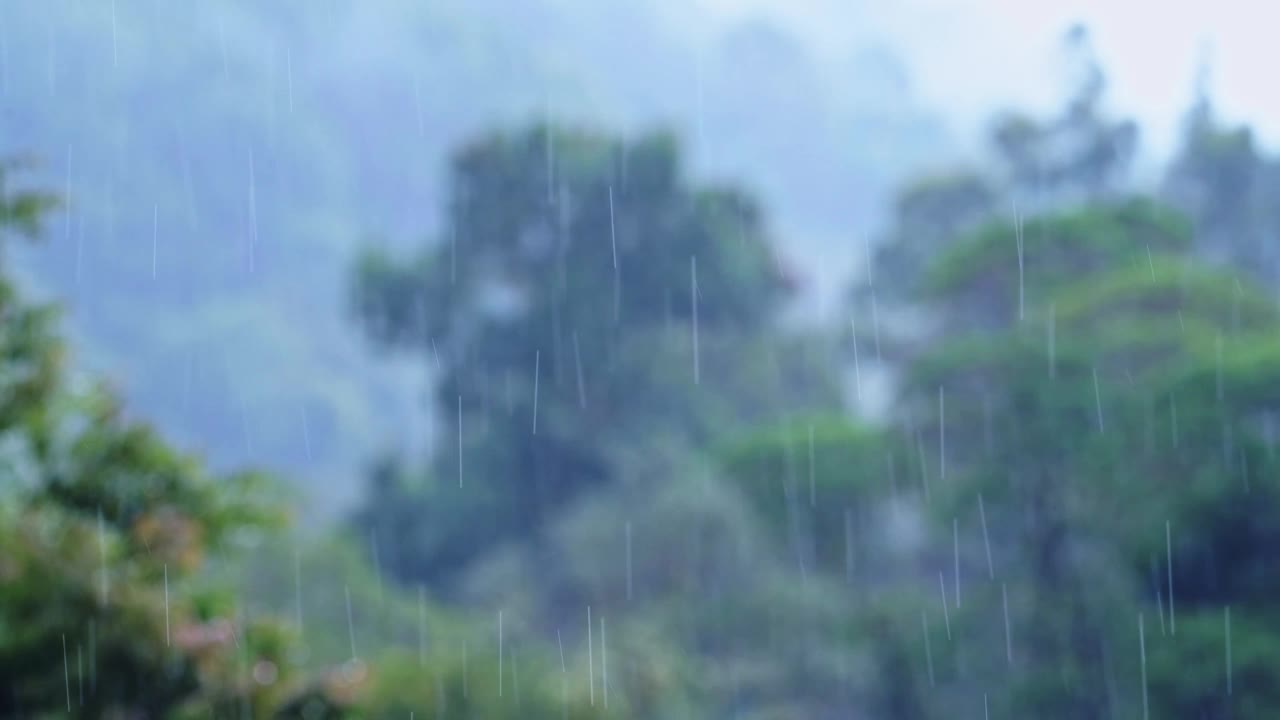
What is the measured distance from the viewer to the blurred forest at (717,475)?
599 centimetres

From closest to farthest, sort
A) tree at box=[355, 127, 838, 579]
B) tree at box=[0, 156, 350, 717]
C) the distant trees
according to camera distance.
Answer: tree at box=[0, 156, 350, 717] → the distant trees → tree at box=[355, 127, 838, 579]

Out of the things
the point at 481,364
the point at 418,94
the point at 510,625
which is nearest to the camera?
the point at 510,625

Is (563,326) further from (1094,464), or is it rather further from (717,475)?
(1094,464)

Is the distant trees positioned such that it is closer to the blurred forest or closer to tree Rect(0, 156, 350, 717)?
the blurred forest

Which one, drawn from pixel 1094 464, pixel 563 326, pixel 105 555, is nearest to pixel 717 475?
pixel 563 326

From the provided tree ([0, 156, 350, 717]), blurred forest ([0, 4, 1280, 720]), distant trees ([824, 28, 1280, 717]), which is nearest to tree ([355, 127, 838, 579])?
blurred forest ([0, 4, 1280, 720])

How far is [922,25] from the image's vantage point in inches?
3238

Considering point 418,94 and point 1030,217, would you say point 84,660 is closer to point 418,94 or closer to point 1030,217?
point 1030,217

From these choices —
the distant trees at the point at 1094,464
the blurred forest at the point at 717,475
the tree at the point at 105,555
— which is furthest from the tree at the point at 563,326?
the tree at the point at 105,555

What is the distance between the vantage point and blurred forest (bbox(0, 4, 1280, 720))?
19.6ft

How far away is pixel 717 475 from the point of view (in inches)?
904

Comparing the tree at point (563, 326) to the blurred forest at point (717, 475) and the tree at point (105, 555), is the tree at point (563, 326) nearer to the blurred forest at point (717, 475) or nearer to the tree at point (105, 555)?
the blurred forest at point (717, 475)

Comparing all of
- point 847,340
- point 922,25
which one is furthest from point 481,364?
point 922,25

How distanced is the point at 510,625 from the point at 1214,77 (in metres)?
10.7
